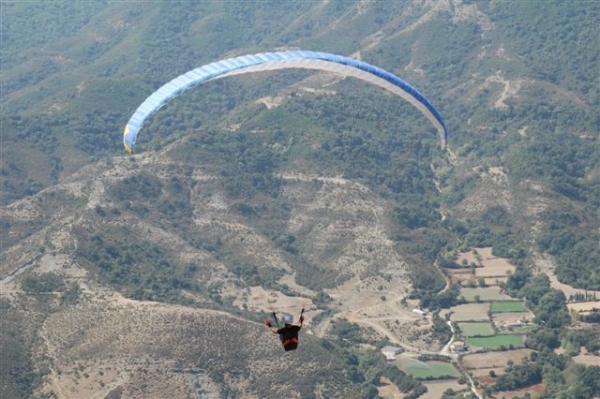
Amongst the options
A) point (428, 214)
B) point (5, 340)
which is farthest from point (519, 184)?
point (5, 340)

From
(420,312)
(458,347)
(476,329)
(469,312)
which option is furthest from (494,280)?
(458,347)

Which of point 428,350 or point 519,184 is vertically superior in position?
point 519,184

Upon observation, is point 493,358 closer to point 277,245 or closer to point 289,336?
point 277,245

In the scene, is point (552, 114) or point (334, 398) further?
point (552, 114)

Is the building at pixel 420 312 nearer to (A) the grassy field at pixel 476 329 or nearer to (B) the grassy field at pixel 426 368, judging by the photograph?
(A) the grassy field at pixel 476 329

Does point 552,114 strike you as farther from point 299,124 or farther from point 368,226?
point 368,226

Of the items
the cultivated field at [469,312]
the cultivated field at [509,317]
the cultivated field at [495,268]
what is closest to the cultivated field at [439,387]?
the cultivated field at [509,317]
